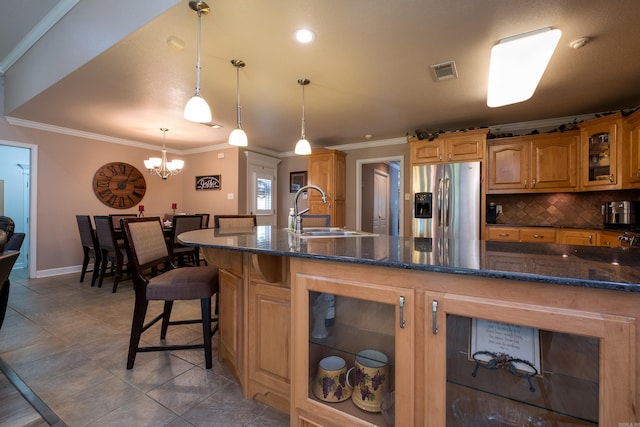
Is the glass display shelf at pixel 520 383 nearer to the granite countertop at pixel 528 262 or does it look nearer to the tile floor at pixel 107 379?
the granite countertop at pixel 528 262

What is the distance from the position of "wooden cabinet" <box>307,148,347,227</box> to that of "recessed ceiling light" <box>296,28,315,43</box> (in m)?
2.89

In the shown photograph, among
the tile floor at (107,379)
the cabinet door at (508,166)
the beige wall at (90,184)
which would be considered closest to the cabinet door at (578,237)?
the cabinet door at (508,166)

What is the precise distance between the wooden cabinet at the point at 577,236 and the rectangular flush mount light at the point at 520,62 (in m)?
1.96

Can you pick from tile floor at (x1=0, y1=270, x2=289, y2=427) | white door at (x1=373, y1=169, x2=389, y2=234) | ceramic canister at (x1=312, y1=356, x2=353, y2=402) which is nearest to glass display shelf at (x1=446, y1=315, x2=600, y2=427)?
ceramic canister at (x1=312, y1=356, x2=353, y2=402)

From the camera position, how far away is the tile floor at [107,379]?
1.39 m

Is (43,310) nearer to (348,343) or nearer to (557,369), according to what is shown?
(348,343)

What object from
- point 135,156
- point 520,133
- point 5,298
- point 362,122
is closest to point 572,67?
point 520,133

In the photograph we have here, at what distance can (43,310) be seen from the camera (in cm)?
276

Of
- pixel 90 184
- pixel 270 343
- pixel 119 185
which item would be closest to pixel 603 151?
pixel 270 343

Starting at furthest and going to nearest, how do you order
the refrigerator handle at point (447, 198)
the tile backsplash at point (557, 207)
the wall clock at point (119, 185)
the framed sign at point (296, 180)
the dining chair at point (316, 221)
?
the framed sign at point (296, 180), the wall clock at point (119, 185), the refrigerator handle at point (447, 198), the tile backsplash at point (557, 207), the dining chair at point (316, 221)

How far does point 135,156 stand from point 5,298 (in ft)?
13.8

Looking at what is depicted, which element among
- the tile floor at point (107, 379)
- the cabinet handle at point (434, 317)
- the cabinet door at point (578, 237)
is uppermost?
the cabinet door at point (578, 237)

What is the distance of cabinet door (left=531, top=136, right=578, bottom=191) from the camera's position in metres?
3.34

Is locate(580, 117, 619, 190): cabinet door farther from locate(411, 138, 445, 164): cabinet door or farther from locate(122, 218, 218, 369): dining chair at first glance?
locate(122, 218, 218, 369): dining chair
